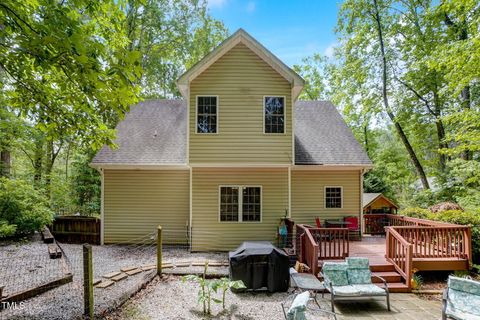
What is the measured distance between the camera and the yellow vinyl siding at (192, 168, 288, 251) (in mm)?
9844

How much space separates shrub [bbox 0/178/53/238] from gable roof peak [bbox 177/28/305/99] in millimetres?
7412

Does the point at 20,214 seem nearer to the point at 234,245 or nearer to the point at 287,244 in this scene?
the point at 234,245

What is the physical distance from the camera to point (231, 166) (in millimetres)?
9492

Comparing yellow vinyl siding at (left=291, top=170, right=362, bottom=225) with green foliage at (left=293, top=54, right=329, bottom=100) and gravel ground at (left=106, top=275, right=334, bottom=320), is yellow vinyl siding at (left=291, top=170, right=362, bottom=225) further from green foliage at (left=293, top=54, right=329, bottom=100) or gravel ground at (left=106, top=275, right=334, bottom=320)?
green foliage at (left=293, top=54, right=329, bottom=100)

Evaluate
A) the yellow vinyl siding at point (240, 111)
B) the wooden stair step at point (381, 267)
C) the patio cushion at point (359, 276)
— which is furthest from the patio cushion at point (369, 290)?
the yellow vinyl siding at point (240, 111)

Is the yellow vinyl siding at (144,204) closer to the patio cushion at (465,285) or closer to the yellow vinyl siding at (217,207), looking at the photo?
the yellow vinyl siding at (217,207)

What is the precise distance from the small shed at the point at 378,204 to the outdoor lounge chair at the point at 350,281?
10.3 meters

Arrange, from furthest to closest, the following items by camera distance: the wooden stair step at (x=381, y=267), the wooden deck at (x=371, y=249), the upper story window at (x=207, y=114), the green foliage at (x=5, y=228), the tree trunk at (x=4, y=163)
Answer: the tree trunk at (x=4, y=163), the upper story window at (x=207, y=114), the green foliage at (x=5, y=228), the wooden deck at (x=371, y=249), the wooden stair step at (x=381, y=267)

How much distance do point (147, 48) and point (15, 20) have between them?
17643 mm

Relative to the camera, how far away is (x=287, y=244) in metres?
9.30

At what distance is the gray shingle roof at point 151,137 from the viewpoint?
424 inches

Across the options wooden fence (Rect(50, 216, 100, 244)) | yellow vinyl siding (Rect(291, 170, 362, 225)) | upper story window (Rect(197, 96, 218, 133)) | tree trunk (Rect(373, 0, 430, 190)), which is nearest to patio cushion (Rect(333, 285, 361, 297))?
yellow vinyl siding (Rect(291, 170, 362, 225))

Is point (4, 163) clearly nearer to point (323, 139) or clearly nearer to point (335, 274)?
point (323, 139)

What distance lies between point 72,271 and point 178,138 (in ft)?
21.3
